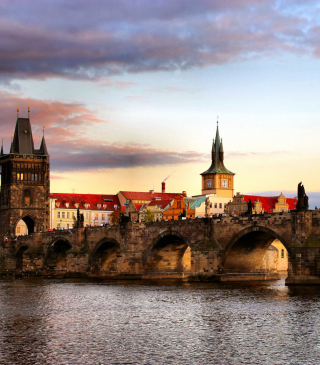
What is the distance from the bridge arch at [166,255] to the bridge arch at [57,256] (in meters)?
27.6

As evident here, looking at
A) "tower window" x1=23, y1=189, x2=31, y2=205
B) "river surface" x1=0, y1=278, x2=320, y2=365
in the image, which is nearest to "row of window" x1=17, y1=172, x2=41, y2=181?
"tower window" x1=23, y1=189, x2=31, y2=205

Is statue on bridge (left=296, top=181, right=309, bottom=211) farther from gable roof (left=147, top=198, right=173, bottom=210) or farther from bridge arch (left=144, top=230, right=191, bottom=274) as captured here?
gable roof (left=147, top=198, right=173, bottom=210)

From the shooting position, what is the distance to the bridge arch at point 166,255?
74.6 meters

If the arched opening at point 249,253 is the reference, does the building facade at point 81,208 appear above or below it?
above

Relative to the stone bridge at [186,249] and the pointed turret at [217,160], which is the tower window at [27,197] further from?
the pointed turret at [217,160]

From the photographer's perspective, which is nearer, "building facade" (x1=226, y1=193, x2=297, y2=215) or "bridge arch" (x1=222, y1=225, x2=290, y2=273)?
A: "bridge arch" (x1=222, y1=225, x2=290, y2=273)

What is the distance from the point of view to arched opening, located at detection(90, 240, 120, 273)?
3415 inches

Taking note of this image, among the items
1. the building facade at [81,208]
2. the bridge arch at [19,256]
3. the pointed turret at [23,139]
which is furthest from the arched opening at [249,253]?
the building facade at [81,208]

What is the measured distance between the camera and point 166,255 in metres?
77.1

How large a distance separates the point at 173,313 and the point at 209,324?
546 cm

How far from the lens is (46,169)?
420 ft

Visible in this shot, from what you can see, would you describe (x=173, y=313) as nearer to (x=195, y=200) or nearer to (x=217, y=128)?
(x=195, y=200)

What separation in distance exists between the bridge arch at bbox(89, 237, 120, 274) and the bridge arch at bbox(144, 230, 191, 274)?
10091 mm

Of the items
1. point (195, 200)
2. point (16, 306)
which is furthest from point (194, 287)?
point (195, 200)
